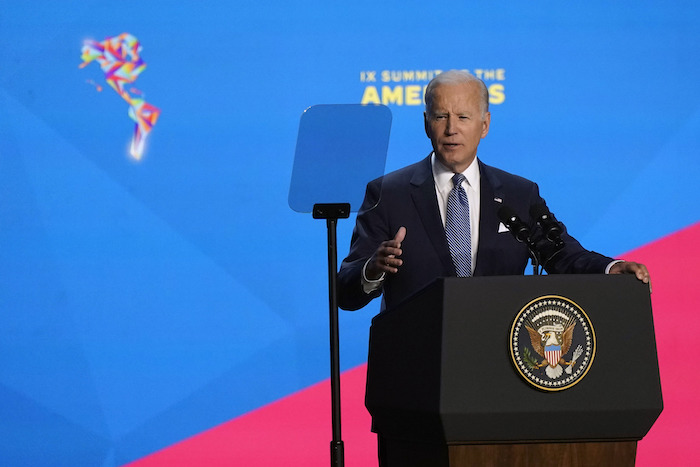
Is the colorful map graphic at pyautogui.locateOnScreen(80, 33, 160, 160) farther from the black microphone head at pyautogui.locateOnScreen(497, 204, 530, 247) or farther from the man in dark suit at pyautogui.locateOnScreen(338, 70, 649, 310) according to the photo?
the black microphone head at pyautogui.locateOnScreen(497, 204, 530, 247)

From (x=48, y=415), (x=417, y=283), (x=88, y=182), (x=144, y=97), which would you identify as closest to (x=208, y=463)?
(x=48, y=415)

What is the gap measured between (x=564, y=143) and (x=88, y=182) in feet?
6.49

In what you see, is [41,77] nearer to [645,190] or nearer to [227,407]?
[227,407]

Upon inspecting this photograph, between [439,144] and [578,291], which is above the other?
[439,144]

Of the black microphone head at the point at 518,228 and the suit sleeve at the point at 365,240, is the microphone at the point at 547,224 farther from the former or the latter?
the suit sleeve at the point at 365,240

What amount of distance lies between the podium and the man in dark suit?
1.58ft

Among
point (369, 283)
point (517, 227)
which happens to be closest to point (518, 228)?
point (517, 227)

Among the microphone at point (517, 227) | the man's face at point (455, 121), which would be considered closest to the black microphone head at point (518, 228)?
the microphone at point (517, 227)

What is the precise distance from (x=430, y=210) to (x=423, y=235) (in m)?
0.07

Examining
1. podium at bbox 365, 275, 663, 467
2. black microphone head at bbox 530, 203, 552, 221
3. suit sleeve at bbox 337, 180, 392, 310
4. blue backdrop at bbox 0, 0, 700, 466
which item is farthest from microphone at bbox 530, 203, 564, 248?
blue backdrop at bbox 0, 0, 700, 466

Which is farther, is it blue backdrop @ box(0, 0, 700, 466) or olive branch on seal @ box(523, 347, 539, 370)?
blue backdrop @ box(0, 0, 700, 466)

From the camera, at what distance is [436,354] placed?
58.4 inches

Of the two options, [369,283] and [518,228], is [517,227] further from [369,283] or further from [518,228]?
[369,283]

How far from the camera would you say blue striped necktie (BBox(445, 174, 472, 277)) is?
211 centimetres
